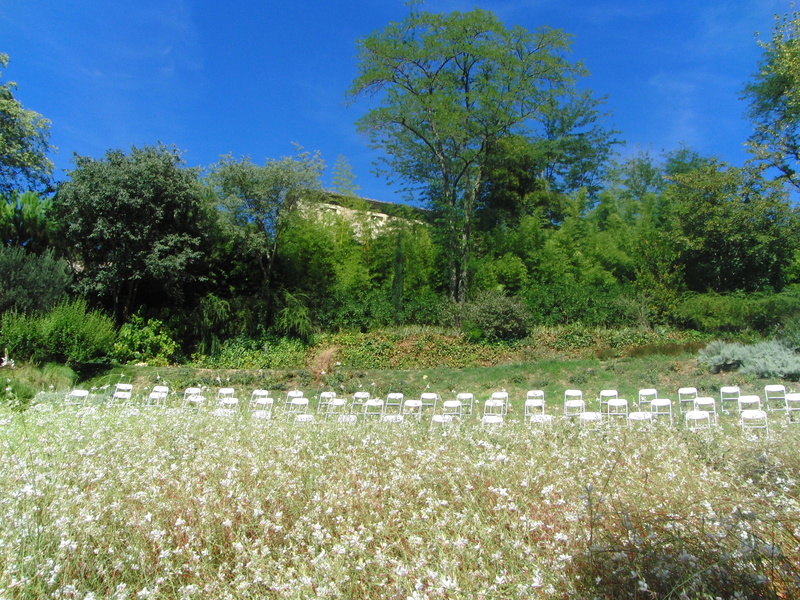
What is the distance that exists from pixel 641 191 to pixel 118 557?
22.2 m

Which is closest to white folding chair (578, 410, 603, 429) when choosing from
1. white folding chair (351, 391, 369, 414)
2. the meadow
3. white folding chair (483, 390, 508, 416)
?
the meadow

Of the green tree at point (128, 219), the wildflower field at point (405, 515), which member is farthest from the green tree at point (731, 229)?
the green tree at point (128, 219)

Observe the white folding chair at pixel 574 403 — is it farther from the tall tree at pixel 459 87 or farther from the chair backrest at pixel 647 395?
the tall tree at pixel 459 87

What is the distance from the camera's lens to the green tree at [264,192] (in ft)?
48.0

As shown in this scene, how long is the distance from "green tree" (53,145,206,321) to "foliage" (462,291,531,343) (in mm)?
7337

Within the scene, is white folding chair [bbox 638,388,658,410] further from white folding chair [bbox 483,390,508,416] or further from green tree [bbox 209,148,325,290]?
green tree [bbox 209,148,325,290]

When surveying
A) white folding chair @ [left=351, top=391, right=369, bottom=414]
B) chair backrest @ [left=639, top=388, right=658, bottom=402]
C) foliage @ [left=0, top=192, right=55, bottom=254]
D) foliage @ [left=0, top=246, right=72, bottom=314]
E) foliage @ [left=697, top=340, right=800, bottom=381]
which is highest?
foliage @ [left=0, top=192, right=55, bottom=254]

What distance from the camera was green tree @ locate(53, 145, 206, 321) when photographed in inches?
544

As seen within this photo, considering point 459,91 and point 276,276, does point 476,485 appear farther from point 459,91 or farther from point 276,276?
point 459,91

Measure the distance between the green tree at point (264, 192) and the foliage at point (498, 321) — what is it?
558cm

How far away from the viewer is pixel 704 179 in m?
15.1

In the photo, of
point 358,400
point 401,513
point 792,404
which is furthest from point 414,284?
point 401,513

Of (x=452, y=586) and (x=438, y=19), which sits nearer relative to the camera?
(x=452, y=586)

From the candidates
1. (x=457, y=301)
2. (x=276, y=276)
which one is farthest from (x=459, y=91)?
(x=276, y=276)
